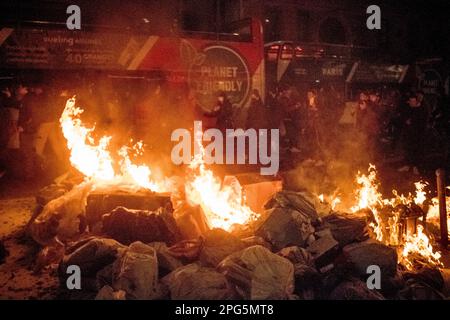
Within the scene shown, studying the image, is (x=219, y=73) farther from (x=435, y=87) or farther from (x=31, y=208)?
(x=435, y=87)

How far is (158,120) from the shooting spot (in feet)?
34.1

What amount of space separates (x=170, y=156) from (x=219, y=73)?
2.75 meters

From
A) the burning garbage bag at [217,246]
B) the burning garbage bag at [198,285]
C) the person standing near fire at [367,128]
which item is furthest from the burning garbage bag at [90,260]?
the person standing near fire at [367,128]

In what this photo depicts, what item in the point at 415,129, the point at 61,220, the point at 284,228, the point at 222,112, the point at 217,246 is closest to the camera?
the point at 217,246

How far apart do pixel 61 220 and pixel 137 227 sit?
163cm

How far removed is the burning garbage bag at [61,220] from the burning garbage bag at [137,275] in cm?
188

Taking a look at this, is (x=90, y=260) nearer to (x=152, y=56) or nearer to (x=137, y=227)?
(x=137, y=227)

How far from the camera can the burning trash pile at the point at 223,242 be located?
14.4 ft

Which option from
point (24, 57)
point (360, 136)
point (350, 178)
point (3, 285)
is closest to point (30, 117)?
point (24, 57)

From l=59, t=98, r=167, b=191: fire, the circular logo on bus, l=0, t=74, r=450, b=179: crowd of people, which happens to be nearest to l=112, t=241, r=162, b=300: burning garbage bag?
l=59, t=98, r=167, b=191: fire

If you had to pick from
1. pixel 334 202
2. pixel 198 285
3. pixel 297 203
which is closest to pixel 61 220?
pixel 198 285

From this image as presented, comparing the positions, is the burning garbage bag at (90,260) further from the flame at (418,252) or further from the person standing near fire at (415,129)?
the person standing near fire at (415,129)

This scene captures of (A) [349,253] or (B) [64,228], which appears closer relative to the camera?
(A) [349,253]
